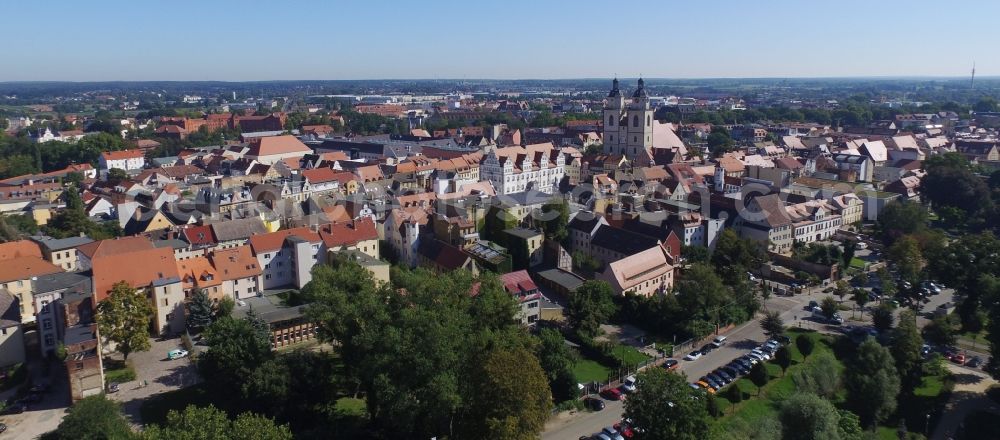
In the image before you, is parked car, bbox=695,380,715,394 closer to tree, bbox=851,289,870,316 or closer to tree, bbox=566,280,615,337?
tree, bbox=566,280,615,337

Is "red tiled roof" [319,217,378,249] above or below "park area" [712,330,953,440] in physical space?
above

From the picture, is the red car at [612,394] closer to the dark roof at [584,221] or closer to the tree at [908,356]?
the tree at [908,356]

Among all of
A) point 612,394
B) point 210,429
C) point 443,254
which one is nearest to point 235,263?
point 443,254

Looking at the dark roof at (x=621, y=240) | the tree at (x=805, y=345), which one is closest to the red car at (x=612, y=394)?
the tree at (x=805, y=345)

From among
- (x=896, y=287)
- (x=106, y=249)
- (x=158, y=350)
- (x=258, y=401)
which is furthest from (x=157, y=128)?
(x=896, y=287)

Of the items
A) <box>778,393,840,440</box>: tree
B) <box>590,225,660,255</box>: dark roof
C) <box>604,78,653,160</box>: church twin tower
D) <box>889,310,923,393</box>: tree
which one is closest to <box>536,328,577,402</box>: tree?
<box>778,393,840,440</box>: tree

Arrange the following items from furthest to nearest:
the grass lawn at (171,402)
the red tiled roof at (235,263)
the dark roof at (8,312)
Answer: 1. the red tiled roof at (235,263)
2. the dark roof at (8,312)
3. the grass lawn at (171,402)
